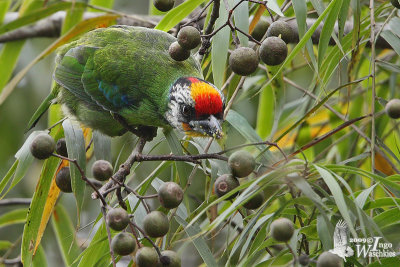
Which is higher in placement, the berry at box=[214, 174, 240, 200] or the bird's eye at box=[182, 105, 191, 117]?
the berry at box=[214, 174, 240, 200]

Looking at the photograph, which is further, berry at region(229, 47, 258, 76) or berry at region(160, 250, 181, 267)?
berry at region(229, 47, 258, 76)

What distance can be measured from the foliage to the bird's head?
0.20ft

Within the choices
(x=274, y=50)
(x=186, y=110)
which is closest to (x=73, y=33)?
(x=186, y=110)

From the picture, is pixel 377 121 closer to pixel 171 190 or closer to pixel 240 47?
pixel 240 47

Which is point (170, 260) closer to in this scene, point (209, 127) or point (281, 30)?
point (209, 127)

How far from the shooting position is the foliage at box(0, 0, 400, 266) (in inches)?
78.7

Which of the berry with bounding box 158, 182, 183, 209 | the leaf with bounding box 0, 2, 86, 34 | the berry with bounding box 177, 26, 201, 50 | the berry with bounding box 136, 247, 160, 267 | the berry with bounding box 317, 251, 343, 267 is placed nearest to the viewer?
the berry with bounding box 317, 251, 343, 267

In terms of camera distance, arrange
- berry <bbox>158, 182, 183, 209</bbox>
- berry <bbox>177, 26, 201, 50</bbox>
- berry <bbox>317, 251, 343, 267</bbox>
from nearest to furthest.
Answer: berry <bbox>317, 251, 343, 267</bbox>
berry <bbox>158, 182, 183, 209</bbox>
berry <bbox>177, 26, 201, 50</bbox>

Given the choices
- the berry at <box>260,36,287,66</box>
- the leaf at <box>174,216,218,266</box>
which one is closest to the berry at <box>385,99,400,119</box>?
the berry at <box>260,36,287,66</box>

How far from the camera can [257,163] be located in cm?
216

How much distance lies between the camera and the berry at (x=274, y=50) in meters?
2.16

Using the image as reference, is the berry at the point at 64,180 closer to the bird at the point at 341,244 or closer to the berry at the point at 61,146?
the berry at the point at 61,146

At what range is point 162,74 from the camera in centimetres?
305

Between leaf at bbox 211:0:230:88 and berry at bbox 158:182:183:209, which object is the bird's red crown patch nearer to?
leaf at bbox 211:0:230:88
